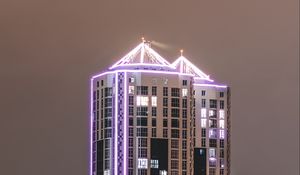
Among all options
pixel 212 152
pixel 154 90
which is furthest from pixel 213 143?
pixel 154 90

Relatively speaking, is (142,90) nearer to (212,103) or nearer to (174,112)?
(174,112)

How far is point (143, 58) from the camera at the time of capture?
1731 centimetres

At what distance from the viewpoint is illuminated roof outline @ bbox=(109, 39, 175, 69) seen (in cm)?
1700

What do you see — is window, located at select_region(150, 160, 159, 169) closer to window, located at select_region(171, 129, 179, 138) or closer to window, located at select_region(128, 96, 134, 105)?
window, located at select_region(171, 129, 179, 138)

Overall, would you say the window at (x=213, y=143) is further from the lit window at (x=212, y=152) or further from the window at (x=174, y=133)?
the window at (x=174, y=133)

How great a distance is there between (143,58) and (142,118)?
3.80 ft

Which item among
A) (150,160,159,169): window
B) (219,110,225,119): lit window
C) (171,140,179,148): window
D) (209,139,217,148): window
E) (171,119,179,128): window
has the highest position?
(219,110,225,119): lit window

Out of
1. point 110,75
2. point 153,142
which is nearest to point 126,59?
point 110,75

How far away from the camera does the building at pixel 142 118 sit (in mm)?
16609

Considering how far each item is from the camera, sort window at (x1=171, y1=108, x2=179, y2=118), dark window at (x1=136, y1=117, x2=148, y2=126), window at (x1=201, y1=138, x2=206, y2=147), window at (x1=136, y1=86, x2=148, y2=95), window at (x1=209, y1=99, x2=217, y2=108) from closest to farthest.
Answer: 1. dark window at (x1=136, y1=117, x2=148, y2=126)
2. window at (x1=136, y1=86, x2=148, y2=95)
3. window at (x1=171, y1=108, x2=179, y2=118)
4. window at (x1=201, y1=138, x2=206, y2=147)
5. window at (x1=209, y1=99, x2=217, y2=108)

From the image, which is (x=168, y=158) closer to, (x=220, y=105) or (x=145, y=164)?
(x=145, y=164)

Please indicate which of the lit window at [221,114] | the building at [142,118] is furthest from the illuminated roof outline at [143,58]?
the lit window at [221,114]

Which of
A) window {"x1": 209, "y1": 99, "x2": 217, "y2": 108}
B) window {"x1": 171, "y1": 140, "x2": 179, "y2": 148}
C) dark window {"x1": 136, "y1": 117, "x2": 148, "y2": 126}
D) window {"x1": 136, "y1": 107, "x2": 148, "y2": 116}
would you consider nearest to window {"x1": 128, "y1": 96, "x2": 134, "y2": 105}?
window {"x1": 136, "y1": 107, "x2": 148, "y2": 116}

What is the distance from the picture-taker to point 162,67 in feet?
56.3
